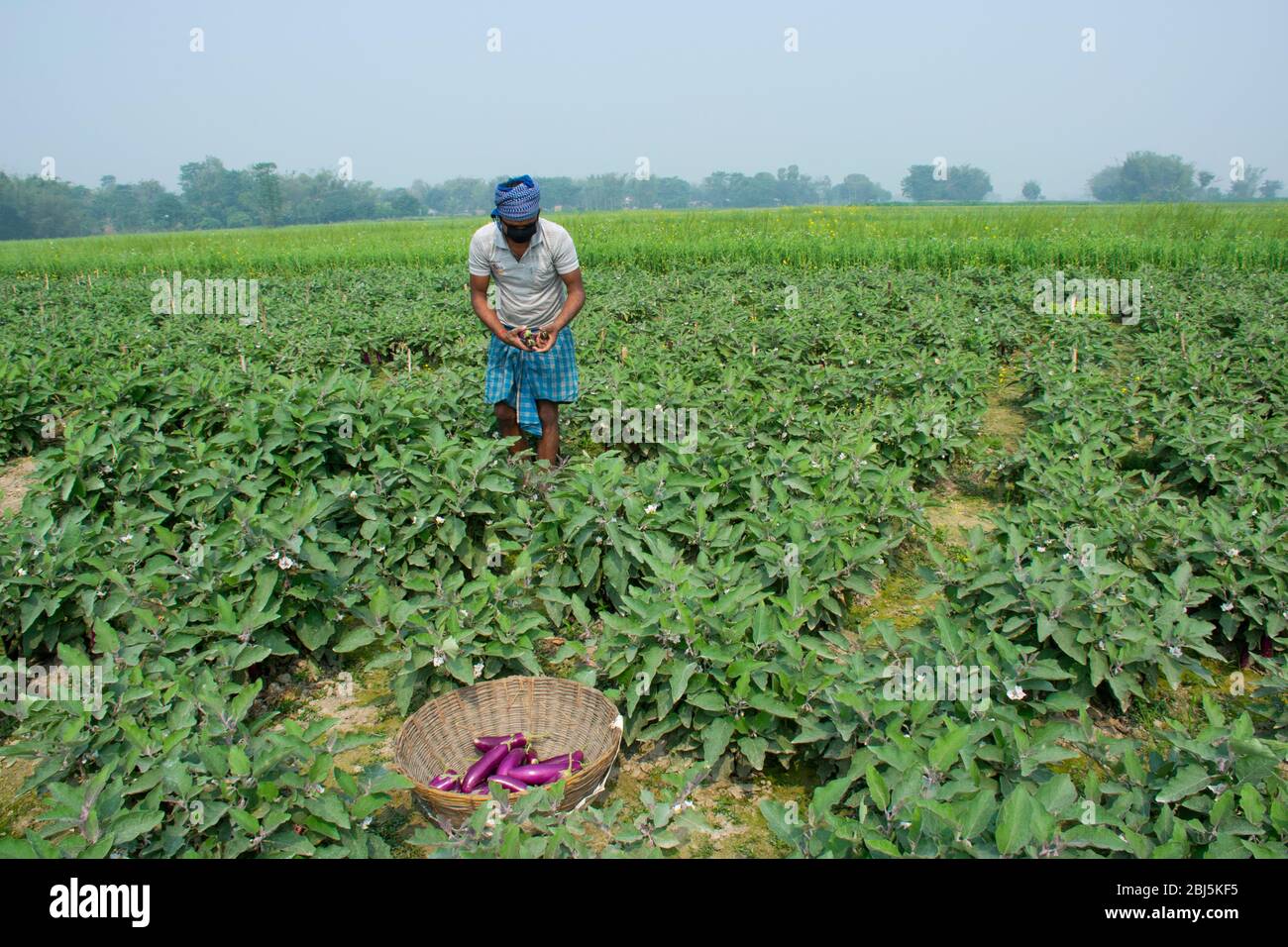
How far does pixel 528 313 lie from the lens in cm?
461

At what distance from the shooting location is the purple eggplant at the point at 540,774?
2.62 meters

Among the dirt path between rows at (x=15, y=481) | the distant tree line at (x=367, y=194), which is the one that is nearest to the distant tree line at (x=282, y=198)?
the distant tree line at (x=367, y=194)

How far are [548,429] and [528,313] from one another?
0.69m

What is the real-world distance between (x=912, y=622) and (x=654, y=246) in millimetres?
13502

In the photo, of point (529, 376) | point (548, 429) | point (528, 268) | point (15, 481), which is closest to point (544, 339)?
point (529, 376)

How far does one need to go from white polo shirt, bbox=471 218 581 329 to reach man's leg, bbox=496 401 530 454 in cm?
50

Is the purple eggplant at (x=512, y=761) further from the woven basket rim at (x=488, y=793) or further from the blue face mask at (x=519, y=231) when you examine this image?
the blue face mask at (x=519, y=231)

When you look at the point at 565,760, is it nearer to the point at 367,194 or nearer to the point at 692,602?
the point at 692,602

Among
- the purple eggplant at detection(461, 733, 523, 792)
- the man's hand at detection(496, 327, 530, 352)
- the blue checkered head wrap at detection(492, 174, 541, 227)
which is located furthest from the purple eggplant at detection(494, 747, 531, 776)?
the blue checkered head wrap at detection(492, 174, 541, 227)

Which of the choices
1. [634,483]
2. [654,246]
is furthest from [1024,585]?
[654,246]

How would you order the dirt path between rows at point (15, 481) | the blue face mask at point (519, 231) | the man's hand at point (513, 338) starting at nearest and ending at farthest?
the blue face mask at point (519, 231) < the man's hand at point (513, 338) < the dirt path between rows at point (15, 481)

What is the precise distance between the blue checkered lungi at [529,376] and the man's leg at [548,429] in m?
0.04

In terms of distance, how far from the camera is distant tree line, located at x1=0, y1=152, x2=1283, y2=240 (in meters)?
50.5
